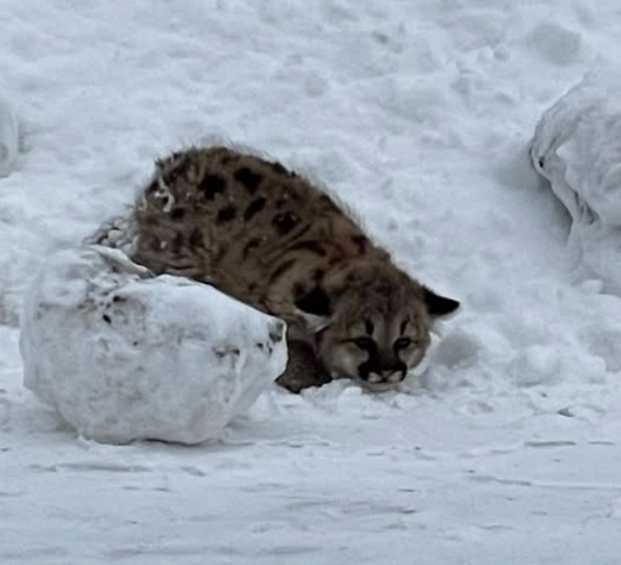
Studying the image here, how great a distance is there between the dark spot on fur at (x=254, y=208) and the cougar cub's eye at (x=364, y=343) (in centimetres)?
112

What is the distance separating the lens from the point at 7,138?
40.0 feet

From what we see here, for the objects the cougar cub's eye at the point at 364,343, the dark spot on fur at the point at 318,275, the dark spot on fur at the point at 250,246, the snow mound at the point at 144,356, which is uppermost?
the snow mound at the point at 144,356

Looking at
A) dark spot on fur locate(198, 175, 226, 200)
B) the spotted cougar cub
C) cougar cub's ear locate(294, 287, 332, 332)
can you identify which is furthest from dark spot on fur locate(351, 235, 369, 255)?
dark spot on fur locate(198, 175, 226, 200)

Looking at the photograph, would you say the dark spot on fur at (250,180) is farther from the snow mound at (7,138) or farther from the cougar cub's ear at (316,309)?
the snow mound at (7,138)

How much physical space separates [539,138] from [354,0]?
2697 mm

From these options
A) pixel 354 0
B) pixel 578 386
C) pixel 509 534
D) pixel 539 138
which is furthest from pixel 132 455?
pixel 354 0

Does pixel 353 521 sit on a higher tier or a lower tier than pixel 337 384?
higher

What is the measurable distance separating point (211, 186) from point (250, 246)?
0.46 metres

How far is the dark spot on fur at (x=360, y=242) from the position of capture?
1077 centimetres

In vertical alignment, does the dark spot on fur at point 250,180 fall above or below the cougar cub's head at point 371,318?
above

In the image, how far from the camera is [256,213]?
36.0 ft

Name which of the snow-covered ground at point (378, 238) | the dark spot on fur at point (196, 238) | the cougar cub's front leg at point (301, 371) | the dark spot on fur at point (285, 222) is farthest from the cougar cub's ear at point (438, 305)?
the dark spot on fur at point (196, 238)

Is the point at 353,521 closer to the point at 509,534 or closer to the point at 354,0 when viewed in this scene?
the point at 509,534

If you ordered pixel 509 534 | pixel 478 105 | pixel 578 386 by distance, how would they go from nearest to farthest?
1. pixel 509 534
2. pixel 578 386
3. pixel 478 105
